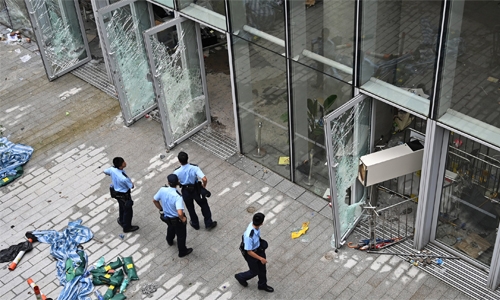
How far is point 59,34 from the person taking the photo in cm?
1272

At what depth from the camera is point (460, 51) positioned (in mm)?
6871

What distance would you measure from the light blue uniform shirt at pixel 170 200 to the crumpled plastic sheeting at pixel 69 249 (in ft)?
4.86

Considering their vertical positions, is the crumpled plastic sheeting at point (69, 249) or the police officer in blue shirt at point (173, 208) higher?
the police officer in blue shirt at point (173, 208)

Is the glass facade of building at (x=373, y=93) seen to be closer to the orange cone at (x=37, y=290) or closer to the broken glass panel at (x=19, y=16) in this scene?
the orange cone at (x=37, y=290)

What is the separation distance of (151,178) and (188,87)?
1.62 meters

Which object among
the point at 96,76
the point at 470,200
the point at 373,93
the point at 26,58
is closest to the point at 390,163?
the point at 373,93

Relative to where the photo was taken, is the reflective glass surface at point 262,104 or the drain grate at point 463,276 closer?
the drain grate at point 463,276

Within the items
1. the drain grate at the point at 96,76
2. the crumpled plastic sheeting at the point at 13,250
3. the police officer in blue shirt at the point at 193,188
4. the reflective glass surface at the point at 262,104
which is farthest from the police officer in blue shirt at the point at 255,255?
the drain grate at the point at 96,76

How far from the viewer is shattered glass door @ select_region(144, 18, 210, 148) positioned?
9.99 m

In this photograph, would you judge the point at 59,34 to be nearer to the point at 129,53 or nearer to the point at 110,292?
the point at 129,53

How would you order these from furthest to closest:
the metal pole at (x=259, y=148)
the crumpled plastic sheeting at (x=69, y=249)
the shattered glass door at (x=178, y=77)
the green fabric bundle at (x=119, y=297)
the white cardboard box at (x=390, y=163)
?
the metal pole at (x=259, y=148), the shattered glass door at (x=178, y=77), the crumpled plastic sheeting at (x=69, y=249), the green fabric bundle at (x=119, y=297), the white cardboard box at (x=390, y=163)

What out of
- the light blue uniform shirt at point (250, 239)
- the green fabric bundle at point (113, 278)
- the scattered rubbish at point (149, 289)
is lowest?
the scattered rubbish at point (149, 289)

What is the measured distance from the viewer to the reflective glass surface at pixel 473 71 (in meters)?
6.50

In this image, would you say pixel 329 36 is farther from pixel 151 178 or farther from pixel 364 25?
pixel 151 178
